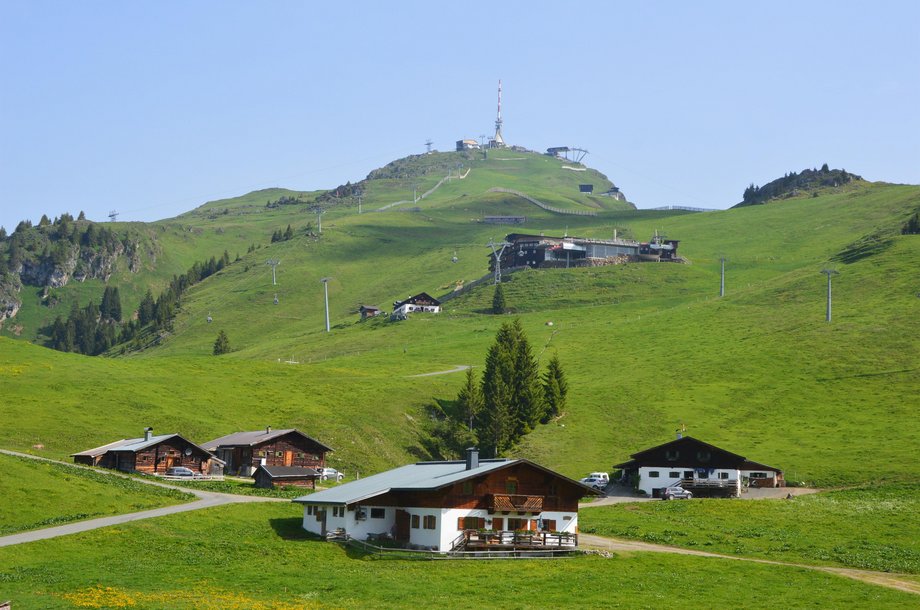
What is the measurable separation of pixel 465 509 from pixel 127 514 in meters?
21.5

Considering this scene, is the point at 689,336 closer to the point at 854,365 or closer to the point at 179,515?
the point at 854,365

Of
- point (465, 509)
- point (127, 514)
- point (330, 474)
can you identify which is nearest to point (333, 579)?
point (465, 509)

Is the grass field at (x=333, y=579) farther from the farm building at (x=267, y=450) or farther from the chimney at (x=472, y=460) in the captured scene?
the farm building at (x=267, y=450)

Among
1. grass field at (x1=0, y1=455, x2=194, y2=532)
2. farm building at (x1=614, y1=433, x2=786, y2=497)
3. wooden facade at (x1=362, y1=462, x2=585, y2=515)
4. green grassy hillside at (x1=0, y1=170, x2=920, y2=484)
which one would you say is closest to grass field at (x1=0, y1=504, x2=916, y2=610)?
wooden facade at (x1=362, y1=462, x2=585, y2=515)

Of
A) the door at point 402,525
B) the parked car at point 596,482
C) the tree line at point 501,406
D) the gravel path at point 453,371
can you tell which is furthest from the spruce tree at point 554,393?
the door at point 402,525

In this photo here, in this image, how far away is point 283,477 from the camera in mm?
93750

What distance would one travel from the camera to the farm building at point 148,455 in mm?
97312

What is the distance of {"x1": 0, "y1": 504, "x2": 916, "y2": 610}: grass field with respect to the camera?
165 ft

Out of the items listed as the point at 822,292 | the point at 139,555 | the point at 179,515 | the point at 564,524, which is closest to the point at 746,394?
the point at 822,292

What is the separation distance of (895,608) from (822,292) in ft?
462

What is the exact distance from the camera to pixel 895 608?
49094 millimetres

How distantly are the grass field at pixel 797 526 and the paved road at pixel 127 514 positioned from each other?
24619mm

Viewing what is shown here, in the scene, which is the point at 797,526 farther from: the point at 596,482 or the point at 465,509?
the point at 596,482

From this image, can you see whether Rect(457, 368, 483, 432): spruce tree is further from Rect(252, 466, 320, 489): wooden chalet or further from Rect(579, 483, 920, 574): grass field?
Rect(579, 483, 920, 574): grass field
